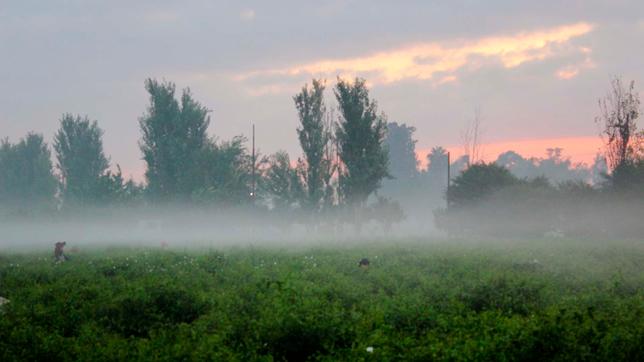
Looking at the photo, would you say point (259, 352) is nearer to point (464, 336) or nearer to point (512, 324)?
point (464, 336)

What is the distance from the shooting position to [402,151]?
465ft

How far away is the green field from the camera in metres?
9.31

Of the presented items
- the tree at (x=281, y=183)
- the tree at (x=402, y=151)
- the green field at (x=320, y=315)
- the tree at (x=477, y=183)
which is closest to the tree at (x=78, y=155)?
the tree at (x=281, y=183)

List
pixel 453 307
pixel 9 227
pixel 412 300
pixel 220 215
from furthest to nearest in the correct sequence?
1. pixel 9 227
2. pixel 220 215
3. pixel 412 300
4. pixel 453 307

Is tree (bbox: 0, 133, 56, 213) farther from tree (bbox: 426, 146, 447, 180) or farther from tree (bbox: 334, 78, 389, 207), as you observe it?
tree (bbox: 426, 146, 447, 180)

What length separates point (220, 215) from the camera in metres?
59.8

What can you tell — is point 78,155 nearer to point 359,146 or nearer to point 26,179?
point 26,179

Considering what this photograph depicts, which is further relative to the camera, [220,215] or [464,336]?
[220,215]

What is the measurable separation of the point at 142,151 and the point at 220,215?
9.80m

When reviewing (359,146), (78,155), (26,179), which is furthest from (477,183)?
A: (26,179)

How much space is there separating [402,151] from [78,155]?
78.5 metres

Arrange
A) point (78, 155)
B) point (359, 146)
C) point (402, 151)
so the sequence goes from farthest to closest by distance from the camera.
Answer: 1. point (402, 151)
2. point (78, 155)
3. point (359, 146)

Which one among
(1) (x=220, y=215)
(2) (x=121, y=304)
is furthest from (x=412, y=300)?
(1) (x=220, y=215)

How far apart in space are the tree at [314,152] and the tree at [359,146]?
2.04 m
